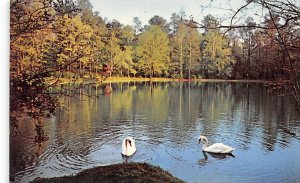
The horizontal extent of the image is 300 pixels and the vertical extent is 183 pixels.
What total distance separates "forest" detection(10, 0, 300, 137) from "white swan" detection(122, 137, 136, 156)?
48 centimetres

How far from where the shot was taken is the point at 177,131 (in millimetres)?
2916

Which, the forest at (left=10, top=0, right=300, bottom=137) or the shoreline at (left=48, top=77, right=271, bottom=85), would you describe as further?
the shoreline at (left=48, top=77, right=271, bottom=85)

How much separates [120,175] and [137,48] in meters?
0.95

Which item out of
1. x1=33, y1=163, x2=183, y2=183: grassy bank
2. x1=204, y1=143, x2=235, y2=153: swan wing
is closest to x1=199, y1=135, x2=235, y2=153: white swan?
x1=204, y1=143, x2=235, y2=153: swan wing

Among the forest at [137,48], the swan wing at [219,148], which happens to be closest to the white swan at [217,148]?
the swan wing at [219,148]

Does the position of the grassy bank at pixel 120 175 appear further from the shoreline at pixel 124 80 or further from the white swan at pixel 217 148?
the shoreline at pixel 124 80

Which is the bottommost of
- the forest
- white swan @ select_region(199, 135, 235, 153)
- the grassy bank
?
the grassy bank

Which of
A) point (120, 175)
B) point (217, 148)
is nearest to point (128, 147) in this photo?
point (120, 175)

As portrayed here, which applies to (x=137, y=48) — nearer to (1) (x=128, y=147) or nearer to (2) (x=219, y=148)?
(1) (x=128, y=147)

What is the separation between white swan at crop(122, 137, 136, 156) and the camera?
98.6 inches

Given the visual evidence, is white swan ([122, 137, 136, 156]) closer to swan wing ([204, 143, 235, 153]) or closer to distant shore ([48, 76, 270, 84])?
distant shore ([48, 76, 270, 84])

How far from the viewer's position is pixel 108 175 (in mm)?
2344

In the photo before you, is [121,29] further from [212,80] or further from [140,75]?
[212,80]

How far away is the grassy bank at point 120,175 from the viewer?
7.54 ft
